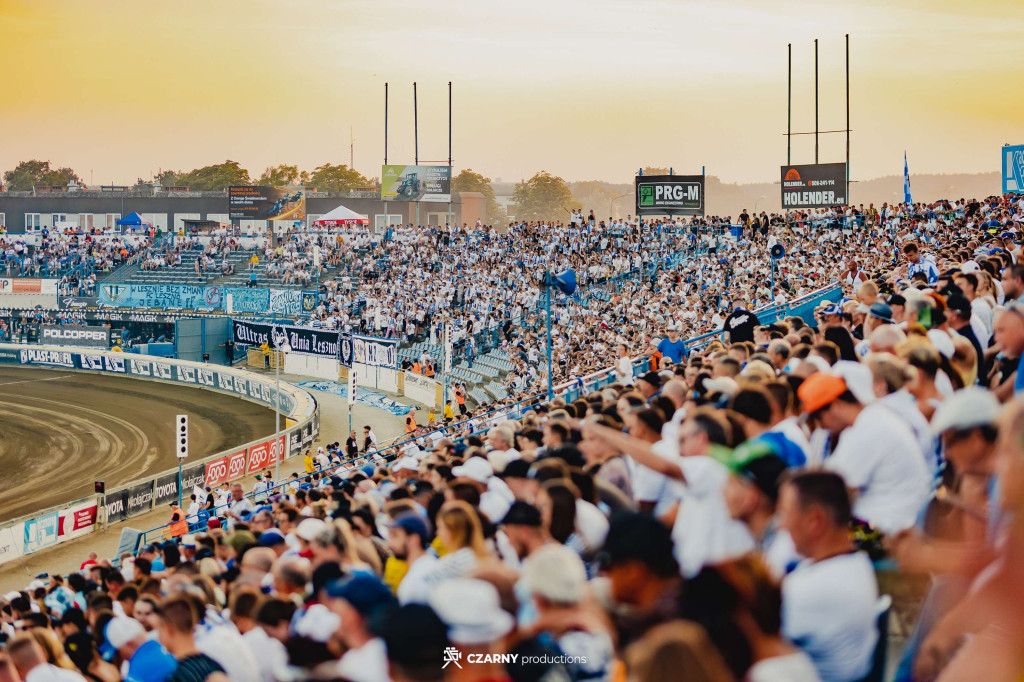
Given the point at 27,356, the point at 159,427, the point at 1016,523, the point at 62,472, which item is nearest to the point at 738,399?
the point at 1016,523

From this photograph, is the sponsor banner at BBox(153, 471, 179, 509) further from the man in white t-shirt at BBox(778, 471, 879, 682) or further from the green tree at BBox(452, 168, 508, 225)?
the green tree at BBox(452, 168, 508, 225)

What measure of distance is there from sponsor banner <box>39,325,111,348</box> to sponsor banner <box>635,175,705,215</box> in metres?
29.7

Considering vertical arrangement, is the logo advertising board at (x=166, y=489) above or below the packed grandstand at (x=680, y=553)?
below

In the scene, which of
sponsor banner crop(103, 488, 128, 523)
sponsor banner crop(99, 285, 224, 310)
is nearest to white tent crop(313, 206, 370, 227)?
sponsor banner crop(99, 285, 224, 310)

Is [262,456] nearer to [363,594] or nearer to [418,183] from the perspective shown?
[363,594]

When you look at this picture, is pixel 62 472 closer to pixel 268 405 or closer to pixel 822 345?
pixel 268 405

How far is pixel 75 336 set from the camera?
5112 cm

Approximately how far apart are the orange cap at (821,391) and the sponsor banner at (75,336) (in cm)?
5066

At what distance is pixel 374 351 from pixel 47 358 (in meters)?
21.1

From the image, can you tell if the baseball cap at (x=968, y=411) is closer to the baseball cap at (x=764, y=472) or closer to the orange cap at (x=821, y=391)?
the baseball cap at (x=764, y=472)

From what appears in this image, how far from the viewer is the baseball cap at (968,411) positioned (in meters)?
→ 3.94

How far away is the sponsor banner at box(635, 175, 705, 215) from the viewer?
42.1 meters

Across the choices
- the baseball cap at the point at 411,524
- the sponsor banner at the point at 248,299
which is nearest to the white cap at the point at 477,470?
the baseball cap at the point at 411,524

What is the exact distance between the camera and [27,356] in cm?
5009
